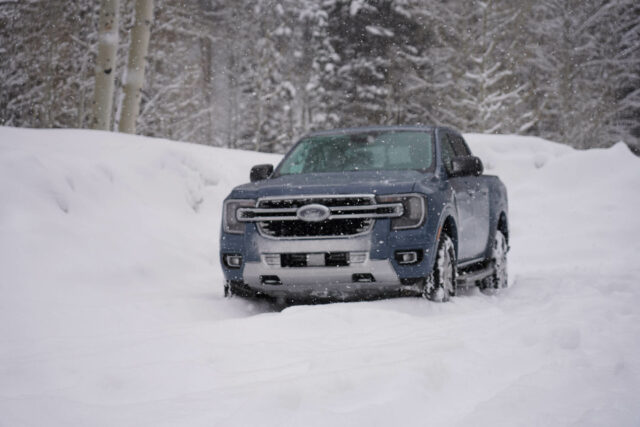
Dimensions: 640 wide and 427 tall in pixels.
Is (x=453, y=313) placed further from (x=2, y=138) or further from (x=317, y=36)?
(x=317, y=36)

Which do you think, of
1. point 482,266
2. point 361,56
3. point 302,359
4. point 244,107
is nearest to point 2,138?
point 482,266

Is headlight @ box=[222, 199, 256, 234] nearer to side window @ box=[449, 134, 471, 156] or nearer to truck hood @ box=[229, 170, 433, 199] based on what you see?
truck hood @ box=[229, 170, 433, 199]

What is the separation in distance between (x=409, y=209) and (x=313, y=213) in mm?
728

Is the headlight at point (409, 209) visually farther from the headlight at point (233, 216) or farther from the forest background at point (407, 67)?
the forest background at point (407, 67)

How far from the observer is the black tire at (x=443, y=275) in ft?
19.1

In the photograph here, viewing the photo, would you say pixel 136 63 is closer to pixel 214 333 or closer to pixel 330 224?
pixel 330 224

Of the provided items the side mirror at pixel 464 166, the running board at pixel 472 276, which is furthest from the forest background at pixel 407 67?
the side mirror at pixel 464 166

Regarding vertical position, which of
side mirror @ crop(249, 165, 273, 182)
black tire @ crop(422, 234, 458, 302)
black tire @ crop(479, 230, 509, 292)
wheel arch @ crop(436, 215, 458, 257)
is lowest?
black tire @ crop(479, 230, 509, 292)

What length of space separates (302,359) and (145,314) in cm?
230

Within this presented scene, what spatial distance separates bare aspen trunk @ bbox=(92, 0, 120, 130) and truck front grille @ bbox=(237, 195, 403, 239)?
969 centimetres

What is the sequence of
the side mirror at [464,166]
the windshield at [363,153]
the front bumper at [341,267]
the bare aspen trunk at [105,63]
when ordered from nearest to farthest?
1. the front bumper at [341,267]
2. the side mirror at [464,166]
3. the windshield at [363,153]
4. the bare aspen trunk at [105,63]

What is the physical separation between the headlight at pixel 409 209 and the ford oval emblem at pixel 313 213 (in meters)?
0.41

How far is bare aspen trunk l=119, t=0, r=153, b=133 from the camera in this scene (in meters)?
15.5

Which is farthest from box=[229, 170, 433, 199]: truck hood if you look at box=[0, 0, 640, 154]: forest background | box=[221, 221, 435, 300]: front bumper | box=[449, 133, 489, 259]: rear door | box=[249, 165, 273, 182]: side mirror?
A: box=[0, 0, 640, 154]: forest background
